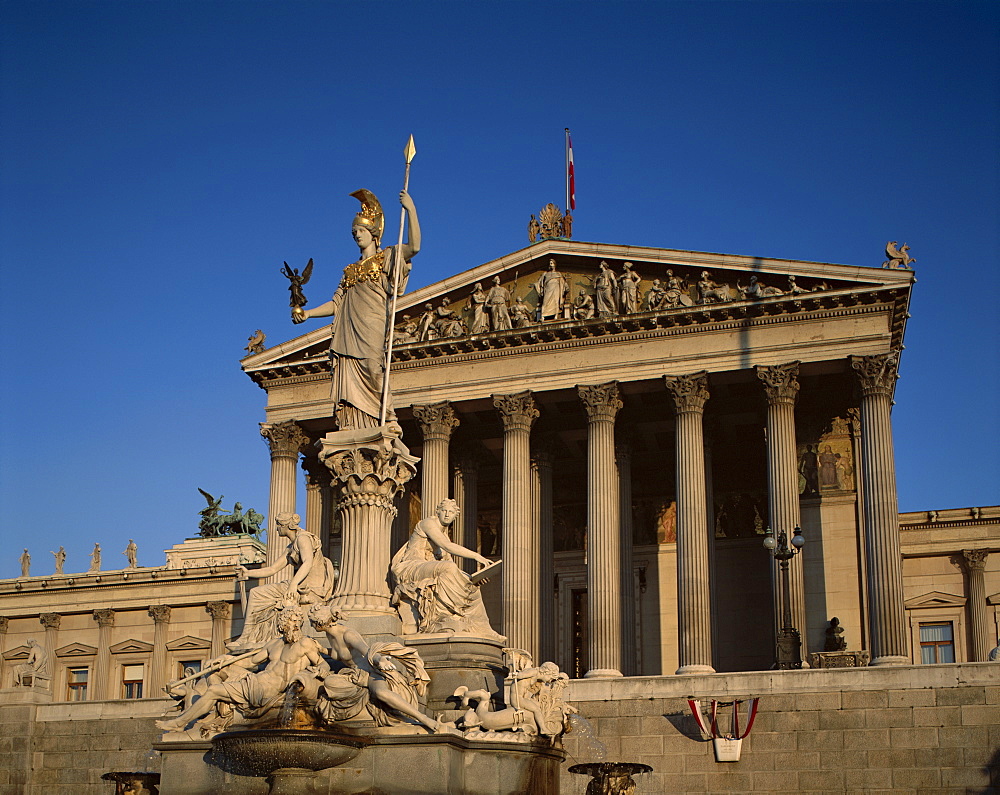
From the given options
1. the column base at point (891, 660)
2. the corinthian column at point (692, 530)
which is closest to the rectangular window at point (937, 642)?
the column base at point (891, 660)

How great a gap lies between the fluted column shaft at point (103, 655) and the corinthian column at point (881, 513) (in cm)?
3729

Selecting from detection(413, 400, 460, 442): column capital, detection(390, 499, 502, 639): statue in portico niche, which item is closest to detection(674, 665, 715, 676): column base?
detection(413, 400, 460, 442): column capital

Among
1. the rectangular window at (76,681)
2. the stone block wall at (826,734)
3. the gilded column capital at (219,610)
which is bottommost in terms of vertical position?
the stone block wall at (826,734)

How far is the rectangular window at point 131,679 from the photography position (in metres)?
59.4

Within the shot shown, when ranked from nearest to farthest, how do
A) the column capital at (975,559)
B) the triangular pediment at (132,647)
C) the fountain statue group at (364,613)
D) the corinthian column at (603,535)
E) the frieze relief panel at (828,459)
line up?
the fountain statue group at (364,613) < the corinthian column at (603,535) < the frieze relief panel at (828,459) < the column capital at (975,559) < the triangular pediment at (132,647)

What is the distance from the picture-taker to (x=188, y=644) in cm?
5869

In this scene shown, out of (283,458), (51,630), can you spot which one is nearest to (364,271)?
(283,458)

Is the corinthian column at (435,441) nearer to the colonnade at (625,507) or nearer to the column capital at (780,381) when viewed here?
the colonnade at (625,507)

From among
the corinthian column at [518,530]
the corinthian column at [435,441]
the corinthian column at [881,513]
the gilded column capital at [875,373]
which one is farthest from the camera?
the corinthian column at [435,441]

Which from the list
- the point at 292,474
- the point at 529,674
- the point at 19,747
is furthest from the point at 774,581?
the point at 529,674

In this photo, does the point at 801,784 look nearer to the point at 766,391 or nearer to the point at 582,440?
the point at 766,391

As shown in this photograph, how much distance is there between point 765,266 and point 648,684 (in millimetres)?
15947

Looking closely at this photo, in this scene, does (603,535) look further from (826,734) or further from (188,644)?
(188,644)

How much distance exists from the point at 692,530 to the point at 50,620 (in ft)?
119
